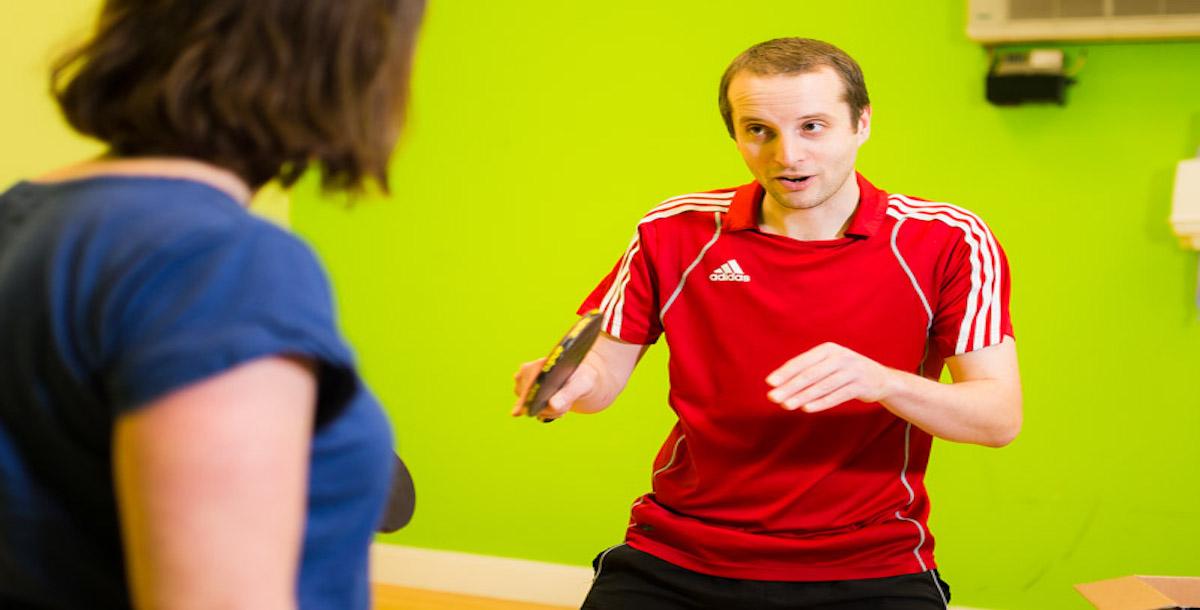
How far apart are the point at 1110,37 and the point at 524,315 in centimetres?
168

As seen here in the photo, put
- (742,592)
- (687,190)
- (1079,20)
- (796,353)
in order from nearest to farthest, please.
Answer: (742,592) → (796,353) → (1079,20) → (687,190)

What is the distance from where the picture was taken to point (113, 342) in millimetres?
673

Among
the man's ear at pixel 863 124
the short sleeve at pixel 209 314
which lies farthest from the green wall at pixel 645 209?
the short sleeve at pixel 209 314

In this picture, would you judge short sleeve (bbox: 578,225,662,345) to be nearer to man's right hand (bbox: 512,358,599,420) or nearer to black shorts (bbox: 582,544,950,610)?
man's right hand (bbox: 512,358,599,420)

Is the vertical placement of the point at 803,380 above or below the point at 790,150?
below

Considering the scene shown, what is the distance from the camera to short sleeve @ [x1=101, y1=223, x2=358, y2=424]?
647mm

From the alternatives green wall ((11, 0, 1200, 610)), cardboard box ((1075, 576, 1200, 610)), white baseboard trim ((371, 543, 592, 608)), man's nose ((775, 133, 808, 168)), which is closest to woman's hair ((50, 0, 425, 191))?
man's nose ((775, 133, 808, 168))

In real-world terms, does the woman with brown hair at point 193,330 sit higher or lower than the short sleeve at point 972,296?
higher

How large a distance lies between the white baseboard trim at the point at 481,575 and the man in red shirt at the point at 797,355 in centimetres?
148

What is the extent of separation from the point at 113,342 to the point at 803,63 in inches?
59.8

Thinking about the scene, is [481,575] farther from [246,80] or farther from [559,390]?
[246,80]

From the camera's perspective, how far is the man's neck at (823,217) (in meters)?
2.02

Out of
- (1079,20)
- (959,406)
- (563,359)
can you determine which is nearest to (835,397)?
(959,406)

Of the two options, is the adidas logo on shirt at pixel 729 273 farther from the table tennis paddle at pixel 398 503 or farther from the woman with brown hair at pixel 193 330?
the woman with brown hair at pixel 193 330
